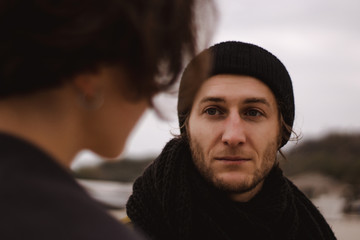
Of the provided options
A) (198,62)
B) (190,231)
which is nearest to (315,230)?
(190,231)

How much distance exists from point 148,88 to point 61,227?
1.28 ft

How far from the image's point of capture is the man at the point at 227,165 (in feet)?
8.61

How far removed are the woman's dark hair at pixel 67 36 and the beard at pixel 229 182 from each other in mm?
1716

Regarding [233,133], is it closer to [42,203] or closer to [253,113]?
[253,113]

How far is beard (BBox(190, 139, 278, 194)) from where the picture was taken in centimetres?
264

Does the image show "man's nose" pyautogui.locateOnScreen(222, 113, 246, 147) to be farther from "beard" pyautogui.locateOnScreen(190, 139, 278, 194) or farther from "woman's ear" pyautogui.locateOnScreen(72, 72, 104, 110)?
"woman's ear" pyautogui.locateOnScreen(72, 72, 104, 110)

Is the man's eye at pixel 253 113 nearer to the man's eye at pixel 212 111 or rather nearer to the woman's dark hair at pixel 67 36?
the man's eye at pixel 212 111

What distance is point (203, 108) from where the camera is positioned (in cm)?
271

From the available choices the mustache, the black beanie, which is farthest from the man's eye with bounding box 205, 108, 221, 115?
the mustache

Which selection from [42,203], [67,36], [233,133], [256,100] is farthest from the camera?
[256,100]

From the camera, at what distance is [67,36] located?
895 mm

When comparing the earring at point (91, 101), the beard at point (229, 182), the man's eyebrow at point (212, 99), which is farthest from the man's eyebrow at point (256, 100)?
the earring at point (91, 101)

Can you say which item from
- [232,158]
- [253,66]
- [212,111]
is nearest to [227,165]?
[232,158]

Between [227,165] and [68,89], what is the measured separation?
1.77m
